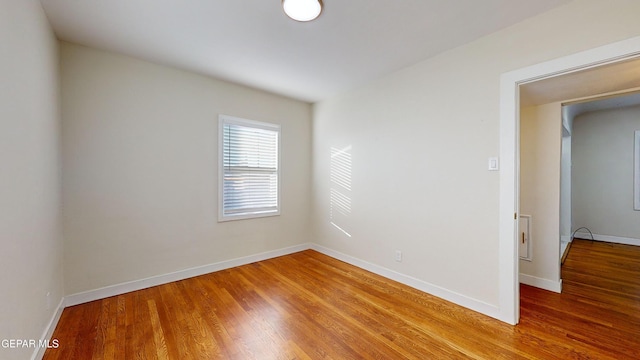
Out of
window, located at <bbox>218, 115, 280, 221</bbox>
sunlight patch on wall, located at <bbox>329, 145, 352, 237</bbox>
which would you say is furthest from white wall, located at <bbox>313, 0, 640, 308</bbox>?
window, located at <bbox>218, 115, 280, 221</bbox>

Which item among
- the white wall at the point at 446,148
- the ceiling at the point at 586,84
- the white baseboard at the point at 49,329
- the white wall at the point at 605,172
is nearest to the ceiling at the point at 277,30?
the white wall at the point at 446,148

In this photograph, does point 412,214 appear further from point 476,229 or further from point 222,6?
point 222,6

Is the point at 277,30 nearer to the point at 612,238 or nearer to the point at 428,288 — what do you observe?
the point at 428,288

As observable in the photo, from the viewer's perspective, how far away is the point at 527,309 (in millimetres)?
2307

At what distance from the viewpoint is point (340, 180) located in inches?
150

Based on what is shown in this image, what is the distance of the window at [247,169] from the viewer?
3.42 meters

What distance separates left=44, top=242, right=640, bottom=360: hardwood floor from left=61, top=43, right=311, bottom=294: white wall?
0.41 metres

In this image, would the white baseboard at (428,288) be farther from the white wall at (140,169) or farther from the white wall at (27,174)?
the white wall at (27,174)

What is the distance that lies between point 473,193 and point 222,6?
8.91 feet

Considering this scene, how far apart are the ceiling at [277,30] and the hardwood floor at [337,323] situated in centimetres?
255

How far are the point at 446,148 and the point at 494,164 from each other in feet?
1.55

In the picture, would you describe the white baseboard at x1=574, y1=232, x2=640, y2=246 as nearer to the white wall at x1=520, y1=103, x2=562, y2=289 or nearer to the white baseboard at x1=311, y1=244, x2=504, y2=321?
the white wall at x1=520, y1=103, x2=562, y2=289

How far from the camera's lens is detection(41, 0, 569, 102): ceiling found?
189cm

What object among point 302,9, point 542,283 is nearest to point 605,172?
point 542,283
